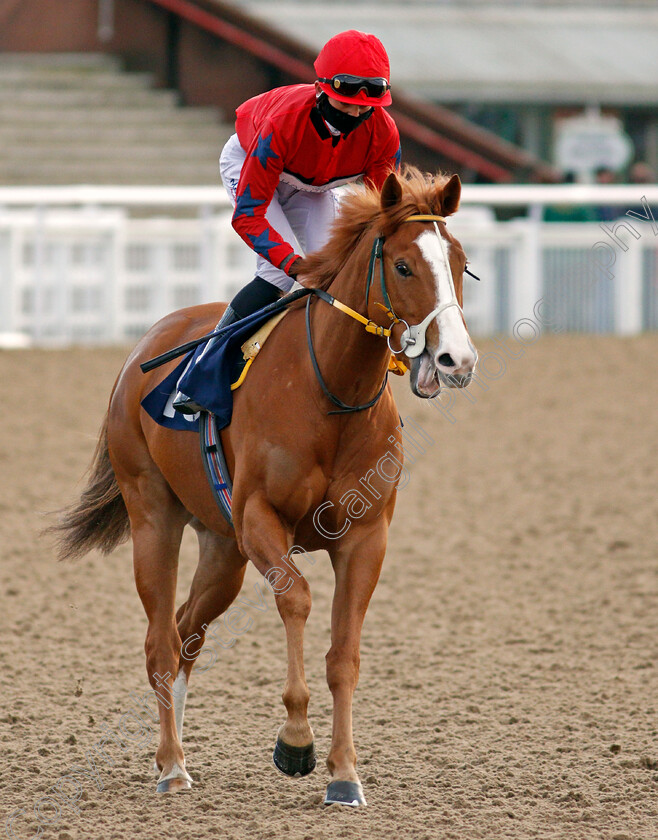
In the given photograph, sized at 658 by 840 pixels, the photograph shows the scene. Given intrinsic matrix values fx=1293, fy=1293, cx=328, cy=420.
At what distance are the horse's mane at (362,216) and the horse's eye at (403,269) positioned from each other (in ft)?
0.41

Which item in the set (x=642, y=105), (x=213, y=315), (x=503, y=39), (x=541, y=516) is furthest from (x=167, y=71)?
(x=213, y=315)

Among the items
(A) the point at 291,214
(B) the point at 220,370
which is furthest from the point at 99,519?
(A) the point at 291,214

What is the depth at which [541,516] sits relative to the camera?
741 centimetres

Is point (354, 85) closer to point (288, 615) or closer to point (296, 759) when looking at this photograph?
point (288, 615)

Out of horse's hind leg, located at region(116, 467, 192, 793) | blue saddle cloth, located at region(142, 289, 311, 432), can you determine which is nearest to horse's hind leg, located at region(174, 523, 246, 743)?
horse's hind leg, located at region(116, 467, 192, 793)

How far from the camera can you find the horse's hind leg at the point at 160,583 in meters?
3.78

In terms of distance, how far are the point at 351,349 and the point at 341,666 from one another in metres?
A: 0.85

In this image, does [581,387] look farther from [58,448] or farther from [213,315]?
[213,315]

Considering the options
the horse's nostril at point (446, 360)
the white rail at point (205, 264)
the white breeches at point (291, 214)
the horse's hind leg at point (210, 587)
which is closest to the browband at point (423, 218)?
the horse's nostril at point (446, 360)

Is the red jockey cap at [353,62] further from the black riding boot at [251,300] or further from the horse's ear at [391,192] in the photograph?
the black riding boot at [251,300]

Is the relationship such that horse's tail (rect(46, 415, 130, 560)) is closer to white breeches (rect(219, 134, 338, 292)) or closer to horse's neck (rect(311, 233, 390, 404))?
white breeches (rect(219, 134, 338, 292))

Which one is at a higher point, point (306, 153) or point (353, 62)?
point (353, 62)

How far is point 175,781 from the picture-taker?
3711mm

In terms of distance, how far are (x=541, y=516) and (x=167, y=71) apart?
42.3 feet
